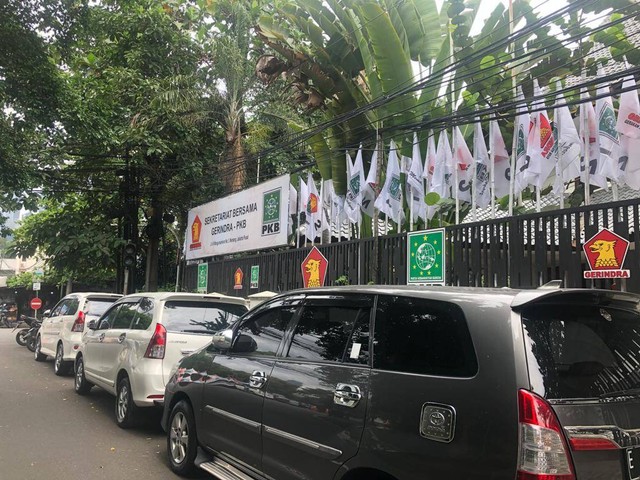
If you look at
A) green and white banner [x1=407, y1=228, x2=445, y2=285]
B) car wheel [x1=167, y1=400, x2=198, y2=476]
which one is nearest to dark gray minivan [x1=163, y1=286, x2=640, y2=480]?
car wheel [x1=167, y1=400, x2=198, y2=476]

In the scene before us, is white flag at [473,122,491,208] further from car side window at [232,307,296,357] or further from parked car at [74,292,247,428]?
car side window at [232,307,296,357]

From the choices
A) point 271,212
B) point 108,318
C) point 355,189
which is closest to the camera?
point 108,318

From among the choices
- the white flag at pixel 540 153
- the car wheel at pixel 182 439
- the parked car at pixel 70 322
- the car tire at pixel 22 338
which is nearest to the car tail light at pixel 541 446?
the car wheel at pixel 182 439

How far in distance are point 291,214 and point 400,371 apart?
10.7 metres

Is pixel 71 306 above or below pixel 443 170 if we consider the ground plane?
below

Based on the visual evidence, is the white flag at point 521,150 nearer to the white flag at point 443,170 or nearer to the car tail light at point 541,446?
the white flag at point 443,170

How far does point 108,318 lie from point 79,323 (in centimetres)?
313

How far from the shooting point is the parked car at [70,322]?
10867 millimetres

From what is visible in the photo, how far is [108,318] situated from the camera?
27.0 feet

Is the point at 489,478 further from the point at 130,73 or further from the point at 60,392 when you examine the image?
the point at 130,73

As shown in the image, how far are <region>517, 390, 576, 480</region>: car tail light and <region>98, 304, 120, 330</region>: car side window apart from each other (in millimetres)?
6877

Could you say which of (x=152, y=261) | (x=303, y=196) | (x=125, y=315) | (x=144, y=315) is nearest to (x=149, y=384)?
(x=144, y=315)

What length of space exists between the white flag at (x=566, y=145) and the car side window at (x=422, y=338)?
581cm

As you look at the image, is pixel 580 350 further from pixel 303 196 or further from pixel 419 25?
pixel 303 196
